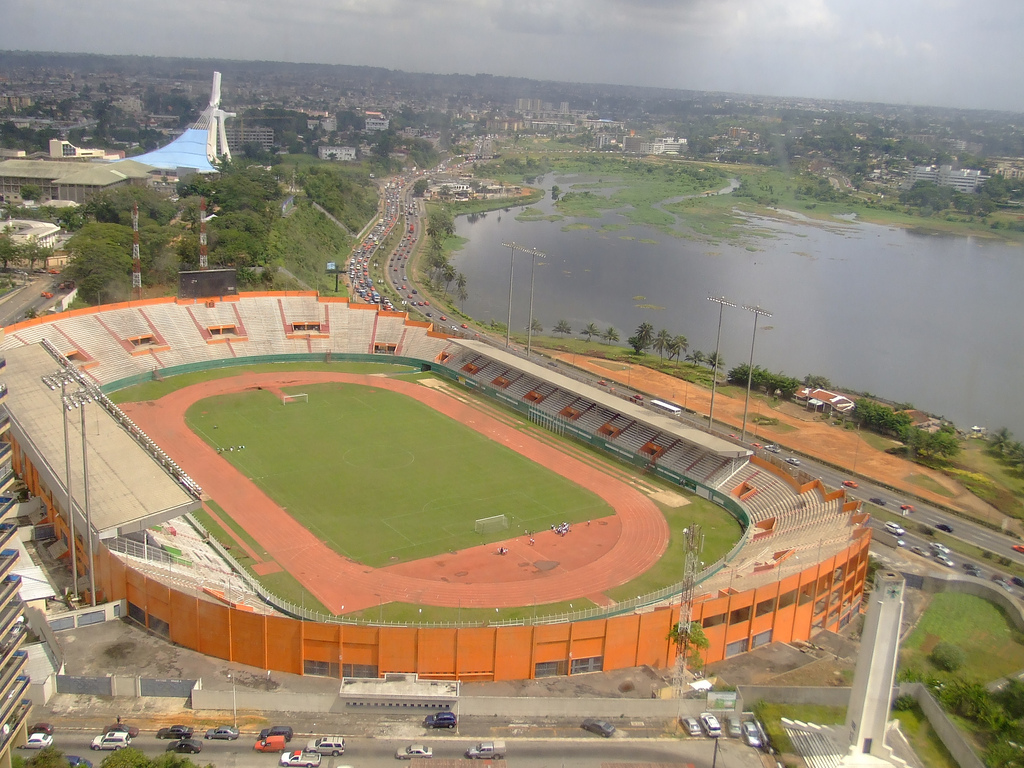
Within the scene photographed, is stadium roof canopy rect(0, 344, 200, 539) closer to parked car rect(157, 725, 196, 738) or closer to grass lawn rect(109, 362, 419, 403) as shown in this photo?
parked car rect(157, 725, 196, 738)

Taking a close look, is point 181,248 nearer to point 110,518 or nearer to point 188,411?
point 188,411

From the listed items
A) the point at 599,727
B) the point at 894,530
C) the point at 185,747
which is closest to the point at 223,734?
the point at 185,747

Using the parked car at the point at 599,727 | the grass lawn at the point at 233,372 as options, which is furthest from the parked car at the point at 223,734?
A: the grass lawn at the point at 233,372

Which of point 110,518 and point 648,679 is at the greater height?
point 110,518

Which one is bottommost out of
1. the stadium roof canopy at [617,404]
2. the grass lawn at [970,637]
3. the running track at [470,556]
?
the grass lawn at [970,637]

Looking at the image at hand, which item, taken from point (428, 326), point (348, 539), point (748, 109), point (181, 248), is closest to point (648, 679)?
point (348, 539)

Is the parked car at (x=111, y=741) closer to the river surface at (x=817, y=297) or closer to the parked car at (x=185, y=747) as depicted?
the parked car at (x=185, y=747)

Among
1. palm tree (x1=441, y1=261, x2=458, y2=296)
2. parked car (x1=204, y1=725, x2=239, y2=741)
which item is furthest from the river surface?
parked car (x1=204, y1=725, x2=239, y2=741)
